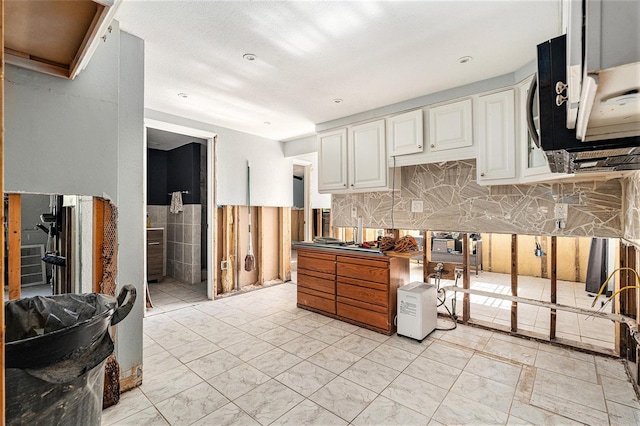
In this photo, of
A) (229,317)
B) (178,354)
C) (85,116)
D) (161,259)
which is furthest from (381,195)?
(161,259)

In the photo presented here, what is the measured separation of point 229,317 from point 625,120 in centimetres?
383

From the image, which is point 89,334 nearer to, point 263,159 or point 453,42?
point 453,42

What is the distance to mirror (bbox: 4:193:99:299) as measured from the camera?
164 cm

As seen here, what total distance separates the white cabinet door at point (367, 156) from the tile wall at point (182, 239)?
3161 millimetres

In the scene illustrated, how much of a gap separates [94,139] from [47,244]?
713 mm

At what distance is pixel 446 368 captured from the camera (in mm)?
2482

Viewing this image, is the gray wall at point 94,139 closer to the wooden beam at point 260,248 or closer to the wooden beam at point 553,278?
the wooden beam at point 260,248

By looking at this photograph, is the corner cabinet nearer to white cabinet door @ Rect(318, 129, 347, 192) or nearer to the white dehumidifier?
white cabinet door @ Rect(318, 129, 347, 192)

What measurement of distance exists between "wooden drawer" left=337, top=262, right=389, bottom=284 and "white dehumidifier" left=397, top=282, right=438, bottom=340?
0.73 ft

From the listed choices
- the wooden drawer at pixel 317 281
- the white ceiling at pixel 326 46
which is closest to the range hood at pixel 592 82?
the white ceiling at pixel 326 46

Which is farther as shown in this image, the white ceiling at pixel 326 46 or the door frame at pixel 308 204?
the door frame at pixel 308 204

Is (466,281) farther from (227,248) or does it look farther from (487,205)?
(227,248)

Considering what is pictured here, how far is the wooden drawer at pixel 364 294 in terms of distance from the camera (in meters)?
3.18

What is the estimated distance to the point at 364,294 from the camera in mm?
3326
